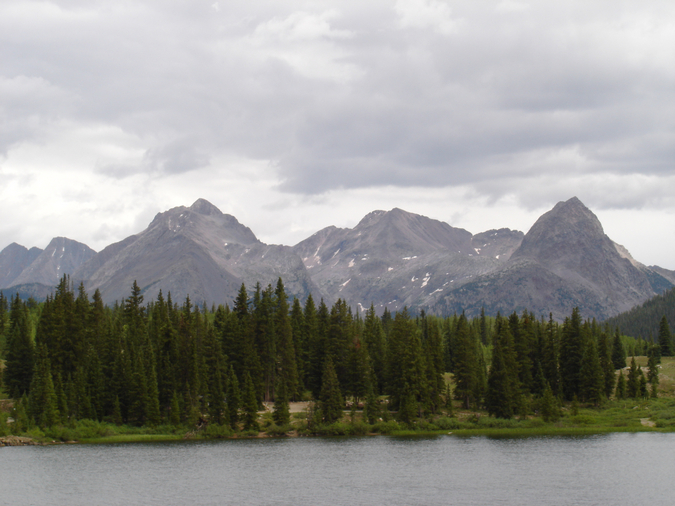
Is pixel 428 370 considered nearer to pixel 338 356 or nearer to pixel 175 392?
pixel 338 356

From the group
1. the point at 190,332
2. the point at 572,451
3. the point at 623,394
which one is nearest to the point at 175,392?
the point at 190,332

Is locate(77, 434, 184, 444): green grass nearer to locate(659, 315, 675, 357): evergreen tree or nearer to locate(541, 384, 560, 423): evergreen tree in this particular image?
locate(541, 384, 560, 423): evergreen tree

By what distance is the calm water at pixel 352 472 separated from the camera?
61125 mm

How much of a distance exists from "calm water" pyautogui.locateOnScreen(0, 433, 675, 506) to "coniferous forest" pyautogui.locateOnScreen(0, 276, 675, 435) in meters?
9.23

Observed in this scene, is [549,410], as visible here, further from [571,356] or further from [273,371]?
[273,371]

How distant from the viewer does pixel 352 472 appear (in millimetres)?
71875

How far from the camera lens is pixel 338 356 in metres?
120

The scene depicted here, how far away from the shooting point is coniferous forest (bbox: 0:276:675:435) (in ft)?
334

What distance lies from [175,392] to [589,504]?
6517 cm

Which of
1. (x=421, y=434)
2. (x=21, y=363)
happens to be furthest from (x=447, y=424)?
(x=21, y=363)

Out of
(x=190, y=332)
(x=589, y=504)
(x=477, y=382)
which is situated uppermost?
(x=190, y=332)

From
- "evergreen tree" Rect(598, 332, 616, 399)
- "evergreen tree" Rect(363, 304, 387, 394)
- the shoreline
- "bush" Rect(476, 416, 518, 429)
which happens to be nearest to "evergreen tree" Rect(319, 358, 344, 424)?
the shoreline

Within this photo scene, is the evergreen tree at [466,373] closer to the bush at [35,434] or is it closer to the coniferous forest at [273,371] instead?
the coniferous forest at [273,371]

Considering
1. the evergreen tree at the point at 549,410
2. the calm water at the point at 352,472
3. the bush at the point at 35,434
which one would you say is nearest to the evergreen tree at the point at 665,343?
the evergreen tree at the point at 549,410
